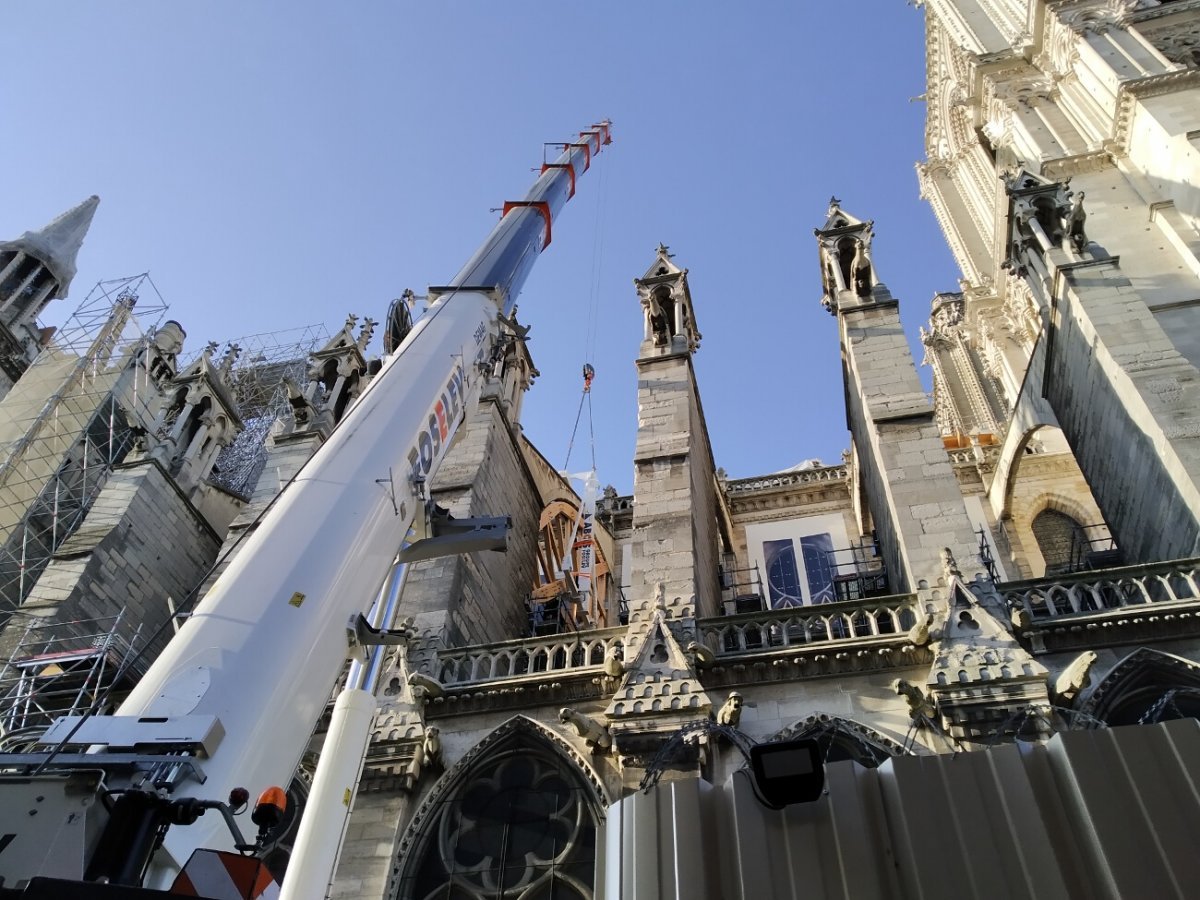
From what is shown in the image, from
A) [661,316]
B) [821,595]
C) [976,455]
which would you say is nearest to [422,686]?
[661,316]

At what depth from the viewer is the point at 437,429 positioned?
10.2 m

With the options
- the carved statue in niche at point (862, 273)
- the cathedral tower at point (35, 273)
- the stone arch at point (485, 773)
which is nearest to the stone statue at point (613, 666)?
the stone arch at point (485, 773)

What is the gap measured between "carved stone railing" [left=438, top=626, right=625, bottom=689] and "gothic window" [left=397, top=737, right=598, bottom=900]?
117 cm

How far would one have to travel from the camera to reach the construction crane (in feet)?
15.0

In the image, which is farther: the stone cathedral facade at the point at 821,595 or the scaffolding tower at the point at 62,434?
the scaffolding tower at the point at 62,434

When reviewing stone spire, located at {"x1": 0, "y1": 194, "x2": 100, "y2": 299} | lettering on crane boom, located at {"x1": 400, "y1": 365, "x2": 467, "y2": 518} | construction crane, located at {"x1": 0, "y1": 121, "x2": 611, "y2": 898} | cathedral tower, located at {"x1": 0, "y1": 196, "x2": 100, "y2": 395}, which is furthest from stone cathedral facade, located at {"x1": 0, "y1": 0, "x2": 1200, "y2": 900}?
stone spire, located at {"x1": 0, "y1": 194, "x2": 100, "y2": 299}

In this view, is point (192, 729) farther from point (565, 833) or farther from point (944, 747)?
point (944, 747)

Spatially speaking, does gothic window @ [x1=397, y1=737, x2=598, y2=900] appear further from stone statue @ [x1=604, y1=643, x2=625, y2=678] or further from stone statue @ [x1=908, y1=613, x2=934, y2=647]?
stone statue @ [x1=908, y1=613, x2=934, y2=647]

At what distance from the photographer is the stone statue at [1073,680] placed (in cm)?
905

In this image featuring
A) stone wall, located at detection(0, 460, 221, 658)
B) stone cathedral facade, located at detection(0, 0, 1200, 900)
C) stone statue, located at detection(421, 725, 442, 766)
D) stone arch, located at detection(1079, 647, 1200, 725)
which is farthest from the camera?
stone wall, located at detection(0, 460, 221, 658)

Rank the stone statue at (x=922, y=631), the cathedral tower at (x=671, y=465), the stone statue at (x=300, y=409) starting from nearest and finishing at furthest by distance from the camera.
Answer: the stone statue at (x=922, y=631) → the cathedral tower at (x=671, y=465) → the stone statue at (x=300, y=409)

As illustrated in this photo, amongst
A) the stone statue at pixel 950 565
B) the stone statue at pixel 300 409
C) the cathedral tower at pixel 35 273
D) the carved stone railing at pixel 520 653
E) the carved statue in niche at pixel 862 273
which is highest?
the cathedral tower at pixel 35 273

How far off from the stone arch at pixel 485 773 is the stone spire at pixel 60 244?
108ft

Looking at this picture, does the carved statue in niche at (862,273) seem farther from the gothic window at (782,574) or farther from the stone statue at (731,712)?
the stone statue at (731,712)
